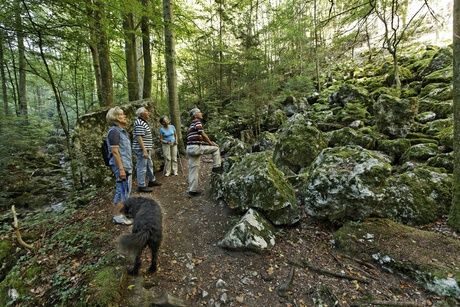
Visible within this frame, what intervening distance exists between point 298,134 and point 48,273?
20.0 feet

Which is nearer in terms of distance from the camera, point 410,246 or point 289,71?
point 410,246

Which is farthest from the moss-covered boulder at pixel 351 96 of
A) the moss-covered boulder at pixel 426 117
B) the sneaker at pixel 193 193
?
the sneaker at pixel 193 193

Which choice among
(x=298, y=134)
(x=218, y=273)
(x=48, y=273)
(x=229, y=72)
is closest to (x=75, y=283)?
(x=48, y=273)

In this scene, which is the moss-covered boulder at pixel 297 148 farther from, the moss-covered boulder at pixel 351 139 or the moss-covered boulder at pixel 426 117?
the moss-covered boulder at pixel 426 117

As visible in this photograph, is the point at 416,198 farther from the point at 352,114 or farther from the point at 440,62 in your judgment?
the point at 440,62

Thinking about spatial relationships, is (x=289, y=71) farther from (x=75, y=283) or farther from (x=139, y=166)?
(x=75, y=283)

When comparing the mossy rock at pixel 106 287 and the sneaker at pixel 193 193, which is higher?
the sneaker at pixel 193 193

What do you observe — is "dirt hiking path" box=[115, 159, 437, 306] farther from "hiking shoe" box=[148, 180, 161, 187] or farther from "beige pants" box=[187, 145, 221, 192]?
"hiking shoe" box=[148, 180, 161, 187]

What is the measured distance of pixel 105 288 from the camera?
2949 millimetres

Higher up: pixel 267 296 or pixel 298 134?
pixel 298 134

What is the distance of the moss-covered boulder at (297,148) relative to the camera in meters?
6.71

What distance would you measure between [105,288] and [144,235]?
2.45 ft

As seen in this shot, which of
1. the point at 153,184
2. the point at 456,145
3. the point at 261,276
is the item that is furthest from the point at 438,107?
the point at 153,184

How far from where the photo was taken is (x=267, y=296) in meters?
3.12
